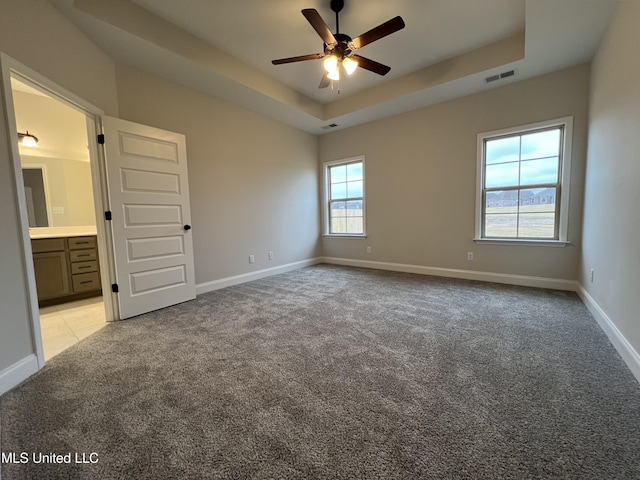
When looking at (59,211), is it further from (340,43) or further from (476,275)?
(476,275)

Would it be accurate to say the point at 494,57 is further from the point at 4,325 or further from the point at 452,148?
the point at 4,325

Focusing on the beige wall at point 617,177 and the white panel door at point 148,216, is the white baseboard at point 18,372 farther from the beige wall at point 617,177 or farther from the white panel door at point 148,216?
the beige wall at point 617,177

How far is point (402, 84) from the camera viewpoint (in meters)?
3.81

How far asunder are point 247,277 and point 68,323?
212 cm

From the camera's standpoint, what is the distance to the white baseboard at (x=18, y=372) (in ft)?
5.27

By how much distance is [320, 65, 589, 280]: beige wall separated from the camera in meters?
3.28

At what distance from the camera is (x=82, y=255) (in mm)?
3525

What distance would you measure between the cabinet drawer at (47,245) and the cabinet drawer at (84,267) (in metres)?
0.26

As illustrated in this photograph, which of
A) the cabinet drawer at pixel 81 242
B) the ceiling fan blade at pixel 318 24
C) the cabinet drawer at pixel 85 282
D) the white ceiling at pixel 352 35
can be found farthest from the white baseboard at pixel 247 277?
the ceiling fan blade at pixel 318 24

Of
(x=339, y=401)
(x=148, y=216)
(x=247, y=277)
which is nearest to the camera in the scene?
(x=339, y=401)

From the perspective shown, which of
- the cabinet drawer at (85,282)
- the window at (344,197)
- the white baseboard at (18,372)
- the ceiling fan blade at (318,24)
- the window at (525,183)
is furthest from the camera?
the window at (344,197)

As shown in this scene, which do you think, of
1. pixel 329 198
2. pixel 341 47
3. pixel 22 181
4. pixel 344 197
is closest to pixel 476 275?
pixel 344 197

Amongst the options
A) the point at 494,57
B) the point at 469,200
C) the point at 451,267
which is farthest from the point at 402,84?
the point at 451,267

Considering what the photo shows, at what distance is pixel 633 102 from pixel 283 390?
3.10m
